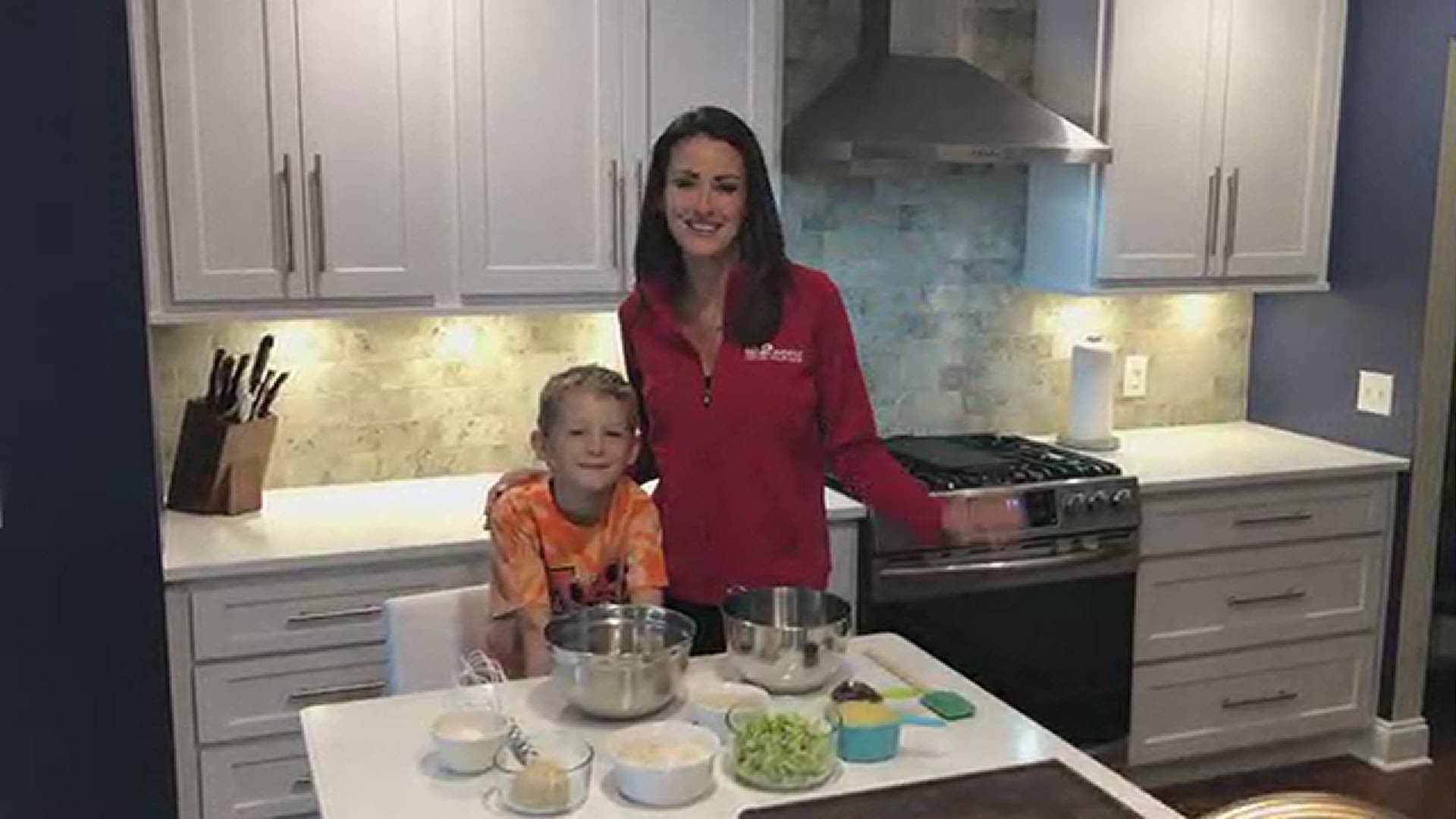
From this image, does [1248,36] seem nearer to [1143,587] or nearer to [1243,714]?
[1143,587]

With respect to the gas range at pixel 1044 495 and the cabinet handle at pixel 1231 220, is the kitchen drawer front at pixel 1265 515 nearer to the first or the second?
the gas range at pixel 1044 495

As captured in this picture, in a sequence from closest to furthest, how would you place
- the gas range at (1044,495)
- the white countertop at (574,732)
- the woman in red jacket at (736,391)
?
the white countertop at (574,732), the woman in red jacket at (736,391), the gas range at (1044,495)

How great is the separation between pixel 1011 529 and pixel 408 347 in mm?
1521

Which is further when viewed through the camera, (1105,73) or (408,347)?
(1105,73)

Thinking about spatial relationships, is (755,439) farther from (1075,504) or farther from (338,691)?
(1075,504)

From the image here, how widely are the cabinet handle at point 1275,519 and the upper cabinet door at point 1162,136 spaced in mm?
683

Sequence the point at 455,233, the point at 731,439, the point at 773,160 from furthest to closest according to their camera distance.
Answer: the point at 773,160
the point at 455,233
the point at 731,439

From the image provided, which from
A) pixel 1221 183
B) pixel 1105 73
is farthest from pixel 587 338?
pixel 1221 183

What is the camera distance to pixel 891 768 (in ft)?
5.86

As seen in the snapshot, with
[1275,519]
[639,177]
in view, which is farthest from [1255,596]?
[639,177]

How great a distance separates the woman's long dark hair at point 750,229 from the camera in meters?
2.34

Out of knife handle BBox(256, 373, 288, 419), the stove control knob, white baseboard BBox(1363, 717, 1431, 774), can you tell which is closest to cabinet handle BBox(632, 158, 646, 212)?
knife handle BBox(256, 373, 288, 419)

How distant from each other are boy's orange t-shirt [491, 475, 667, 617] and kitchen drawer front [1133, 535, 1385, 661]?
1.85 meters

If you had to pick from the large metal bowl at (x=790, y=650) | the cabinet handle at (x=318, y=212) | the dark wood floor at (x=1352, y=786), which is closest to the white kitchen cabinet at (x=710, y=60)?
the cabinet handle at (x=318, y=212)
